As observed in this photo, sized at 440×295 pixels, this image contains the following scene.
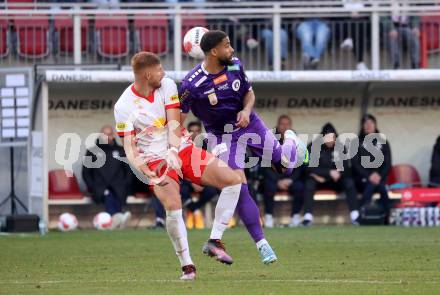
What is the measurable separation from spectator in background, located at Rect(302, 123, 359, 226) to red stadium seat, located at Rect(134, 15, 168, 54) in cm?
333

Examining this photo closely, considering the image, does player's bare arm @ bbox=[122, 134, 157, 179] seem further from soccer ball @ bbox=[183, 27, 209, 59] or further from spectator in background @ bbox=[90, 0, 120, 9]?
spectator in background @ bbox=[90, 0, 120, 9]

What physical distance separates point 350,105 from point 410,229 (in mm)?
4055

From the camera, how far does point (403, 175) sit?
69.0 feet

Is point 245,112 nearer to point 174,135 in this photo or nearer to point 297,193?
point 174,135

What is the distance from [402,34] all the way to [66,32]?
592 centimetres

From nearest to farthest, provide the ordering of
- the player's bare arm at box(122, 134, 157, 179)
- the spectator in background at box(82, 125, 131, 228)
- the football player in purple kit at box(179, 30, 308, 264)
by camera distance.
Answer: the player's bare arm at box(122, 134, 157, 179) < the football player in purple kit at box(179, 30, 308, 264) < the spectator in background at box(82, 125, 131, 228)

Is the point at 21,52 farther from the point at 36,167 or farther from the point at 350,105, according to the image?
the point at 350,105

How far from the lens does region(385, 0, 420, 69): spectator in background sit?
67.1 ft

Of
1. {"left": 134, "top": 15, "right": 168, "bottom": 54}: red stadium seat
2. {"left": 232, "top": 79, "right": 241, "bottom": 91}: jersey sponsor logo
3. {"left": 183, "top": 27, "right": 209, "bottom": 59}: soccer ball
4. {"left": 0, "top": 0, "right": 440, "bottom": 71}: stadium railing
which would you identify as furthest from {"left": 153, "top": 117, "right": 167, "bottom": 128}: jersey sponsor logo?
{"left": 134, "top": 15, "right": 168, "bottom": 54}: red stadium seat

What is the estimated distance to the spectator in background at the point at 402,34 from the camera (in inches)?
805

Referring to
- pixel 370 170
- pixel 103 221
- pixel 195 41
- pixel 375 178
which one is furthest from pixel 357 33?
pixel 195 41

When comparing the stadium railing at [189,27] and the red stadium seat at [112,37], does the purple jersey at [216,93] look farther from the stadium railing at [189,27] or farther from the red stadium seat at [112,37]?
the red stadium seat at [112,37]

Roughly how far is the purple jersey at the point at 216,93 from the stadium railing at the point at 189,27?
8.40m

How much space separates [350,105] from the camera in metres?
21.4
